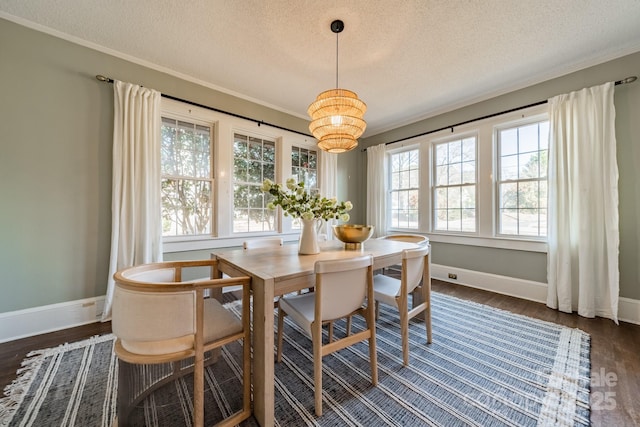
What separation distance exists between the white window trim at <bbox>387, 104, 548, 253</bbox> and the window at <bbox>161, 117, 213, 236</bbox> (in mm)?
3365

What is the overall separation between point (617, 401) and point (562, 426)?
0.51 meters

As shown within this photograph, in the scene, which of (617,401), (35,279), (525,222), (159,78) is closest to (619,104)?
(525,222)

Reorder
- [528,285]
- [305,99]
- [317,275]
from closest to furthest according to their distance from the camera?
[317,275] → [528,285] → [305,99]

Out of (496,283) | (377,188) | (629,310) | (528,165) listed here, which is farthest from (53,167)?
(629,310)

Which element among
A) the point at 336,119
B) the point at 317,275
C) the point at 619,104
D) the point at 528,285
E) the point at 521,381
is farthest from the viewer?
the point at 528,285

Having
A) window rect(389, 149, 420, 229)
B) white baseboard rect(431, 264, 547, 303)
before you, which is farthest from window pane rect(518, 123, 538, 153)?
white baseboard rect(431, 264, 547, 303)

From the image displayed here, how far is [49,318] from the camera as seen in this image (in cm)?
214

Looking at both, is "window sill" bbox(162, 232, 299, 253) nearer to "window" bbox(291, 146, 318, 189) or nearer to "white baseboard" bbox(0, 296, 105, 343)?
"white baseboard" bbox(0, 296, 105, 343)

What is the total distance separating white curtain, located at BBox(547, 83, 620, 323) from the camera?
2.36m

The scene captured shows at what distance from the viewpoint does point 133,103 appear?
2.46 metres

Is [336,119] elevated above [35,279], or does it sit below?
above

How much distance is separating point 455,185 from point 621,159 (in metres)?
1.60

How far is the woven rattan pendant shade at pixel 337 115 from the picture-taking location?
199 cm

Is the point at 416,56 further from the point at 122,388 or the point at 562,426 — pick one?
the point at 122,388
